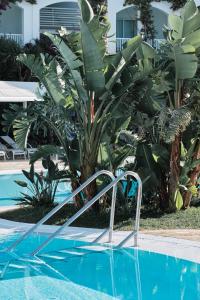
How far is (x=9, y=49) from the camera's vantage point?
105 ft

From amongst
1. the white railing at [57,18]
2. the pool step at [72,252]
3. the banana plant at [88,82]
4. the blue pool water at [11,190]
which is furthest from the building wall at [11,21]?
the pool step at [72,252]

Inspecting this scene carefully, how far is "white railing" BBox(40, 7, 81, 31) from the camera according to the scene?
122 feet

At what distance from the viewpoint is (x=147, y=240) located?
1029cm

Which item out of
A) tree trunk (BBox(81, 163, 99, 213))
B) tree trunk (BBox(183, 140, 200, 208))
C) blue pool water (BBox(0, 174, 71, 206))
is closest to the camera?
tree trunk (BBox(81, 163, 99, 213))

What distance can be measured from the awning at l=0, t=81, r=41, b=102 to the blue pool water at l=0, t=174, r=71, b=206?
4839 millimetres

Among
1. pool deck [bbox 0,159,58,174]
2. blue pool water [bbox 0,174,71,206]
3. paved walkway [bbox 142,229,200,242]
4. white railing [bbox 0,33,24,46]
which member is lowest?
blue pool water [bbox 0,174,71,206]

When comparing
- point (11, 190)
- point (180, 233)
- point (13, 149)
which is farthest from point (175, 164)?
point (13, 149)

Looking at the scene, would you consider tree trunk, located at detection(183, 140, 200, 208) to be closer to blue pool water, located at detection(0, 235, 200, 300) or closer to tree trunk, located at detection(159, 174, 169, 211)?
tree trunk, located at detection(159, 174, 169, 211)

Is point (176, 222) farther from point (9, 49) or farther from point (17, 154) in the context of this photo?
point (9, 49)

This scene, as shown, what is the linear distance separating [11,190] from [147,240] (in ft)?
29.4

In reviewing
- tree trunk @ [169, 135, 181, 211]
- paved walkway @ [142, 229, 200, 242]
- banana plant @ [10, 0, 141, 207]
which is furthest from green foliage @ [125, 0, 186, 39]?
paved walkway @ [142, 229, 200, 242]

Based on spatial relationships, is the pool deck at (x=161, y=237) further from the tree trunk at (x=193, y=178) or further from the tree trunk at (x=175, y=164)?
the tree trunk at (x=193, y=178)

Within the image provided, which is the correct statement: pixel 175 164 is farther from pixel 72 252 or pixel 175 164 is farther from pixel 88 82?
pixel 72 252

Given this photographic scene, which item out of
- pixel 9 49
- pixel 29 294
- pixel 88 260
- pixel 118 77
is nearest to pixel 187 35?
pixel 118 77
